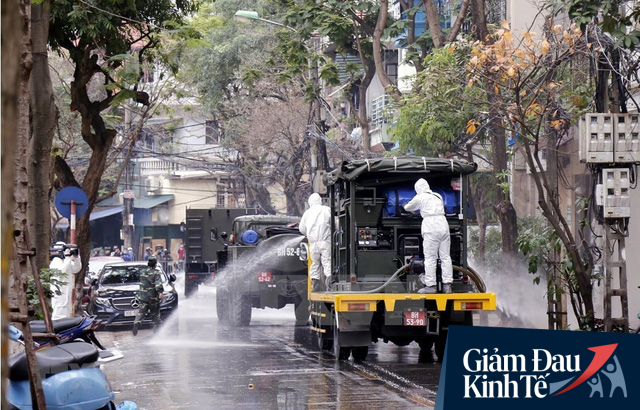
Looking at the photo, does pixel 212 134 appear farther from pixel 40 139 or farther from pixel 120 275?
pixel 40 139

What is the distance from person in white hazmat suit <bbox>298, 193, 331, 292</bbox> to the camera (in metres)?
16.4

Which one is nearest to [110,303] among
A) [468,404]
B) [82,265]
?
[82,265]

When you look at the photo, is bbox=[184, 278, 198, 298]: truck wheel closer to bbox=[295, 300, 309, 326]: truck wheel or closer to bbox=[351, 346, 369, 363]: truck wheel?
bbox=[295, 300, 309, 326]: truck wheel

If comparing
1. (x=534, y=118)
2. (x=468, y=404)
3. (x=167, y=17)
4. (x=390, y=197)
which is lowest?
(x=468, y=404)


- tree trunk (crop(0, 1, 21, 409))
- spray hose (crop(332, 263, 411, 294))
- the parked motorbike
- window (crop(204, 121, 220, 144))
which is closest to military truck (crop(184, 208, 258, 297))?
window (crop(204, 121, 220, 144))

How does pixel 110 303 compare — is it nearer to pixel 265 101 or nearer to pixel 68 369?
pixel 68 369

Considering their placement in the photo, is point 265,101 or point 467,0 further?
point 265,101

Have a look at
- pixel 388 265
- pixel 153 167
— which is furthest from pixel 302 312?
pixel 153 167

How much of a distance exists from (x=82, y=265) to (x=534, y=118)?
29.5ft

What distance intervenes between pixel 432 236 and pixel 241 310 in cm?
898

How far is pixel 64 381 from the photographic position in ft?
22.3

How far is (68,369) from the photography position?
278 inches

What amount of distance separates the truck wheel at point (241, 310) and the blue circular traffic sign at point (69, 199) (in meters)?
5.81

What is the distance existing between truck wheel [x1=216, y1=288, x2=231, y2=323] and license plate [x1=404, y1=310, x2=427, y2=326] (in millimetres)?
9201
